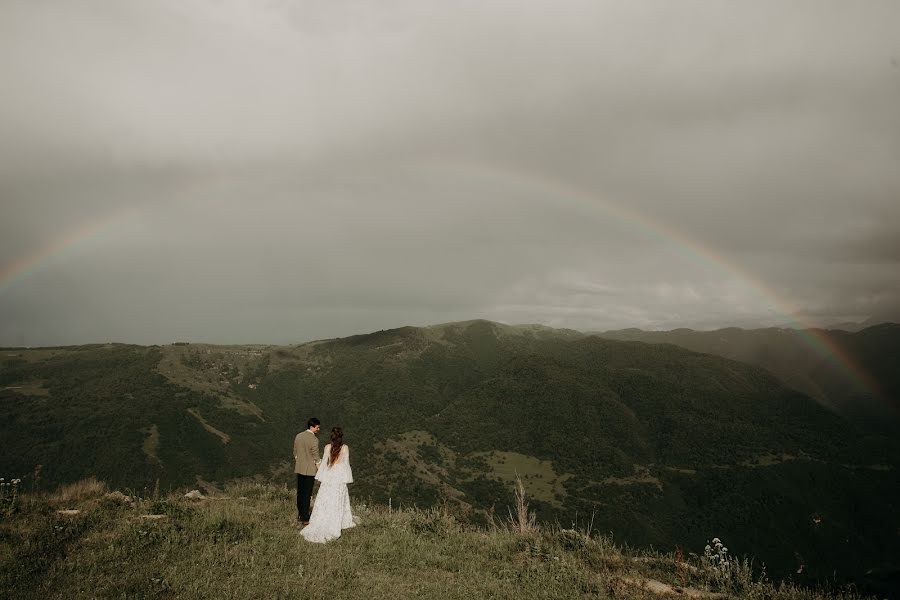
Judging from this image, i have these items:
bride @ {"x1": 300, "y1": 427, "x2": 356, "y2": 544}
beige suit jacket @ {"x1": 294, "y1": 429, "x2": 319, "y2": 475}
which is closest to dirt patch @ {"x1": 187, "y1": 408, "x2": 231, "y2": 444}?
beige suit jacket @ {"x1": 294, "y1": 429, "x2": 319, "y2": 475}

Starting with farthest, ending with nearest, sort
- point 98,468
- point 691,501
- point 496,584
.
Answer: point 691,501
point 98,468
point 496,584

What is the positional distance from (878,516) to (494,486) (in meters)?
135

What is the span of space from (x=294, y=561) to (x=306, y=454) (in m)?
3.76

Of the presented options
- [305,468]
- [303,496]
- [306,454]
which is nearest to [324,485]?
[303,496]

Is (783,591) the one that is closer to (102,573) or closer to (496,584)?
(496,584)

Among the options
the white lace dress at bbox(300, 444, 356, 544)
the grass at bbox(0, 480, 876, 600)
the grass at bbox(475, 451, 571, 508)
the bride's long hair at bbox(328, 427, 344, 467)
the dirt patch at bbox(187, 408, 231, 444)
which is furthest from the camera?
the dirt patch at bbox(187, 408, 231, 444)

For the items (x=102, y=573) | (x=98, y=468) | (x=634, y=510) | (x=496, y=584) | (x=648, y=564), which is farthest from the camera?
(x=634, y=510)

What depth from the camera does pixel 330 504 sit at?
10336 mm

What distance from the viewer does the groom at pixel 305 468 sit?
1135 cm

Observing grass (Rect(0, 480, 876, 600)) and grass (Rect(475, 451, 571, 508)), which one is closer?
grass (Rect(0, 480, 876, 600))

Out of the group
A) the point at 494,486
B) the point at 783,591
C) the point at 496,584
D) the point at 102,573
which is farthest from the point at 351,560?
the point at 494,486

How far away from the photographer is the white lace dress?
9.98 m

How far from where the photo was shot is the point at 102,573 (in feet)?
23.7

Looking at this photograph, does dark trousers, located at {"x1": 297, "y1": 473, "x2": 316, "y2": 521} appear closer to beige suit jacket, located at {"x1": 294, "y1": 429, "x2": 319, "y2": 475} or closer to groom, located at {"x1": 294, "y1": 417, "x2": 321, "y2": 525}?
groom, located at {"x1": 294, "y1": 417, "x2": 321, "y2": 525}
